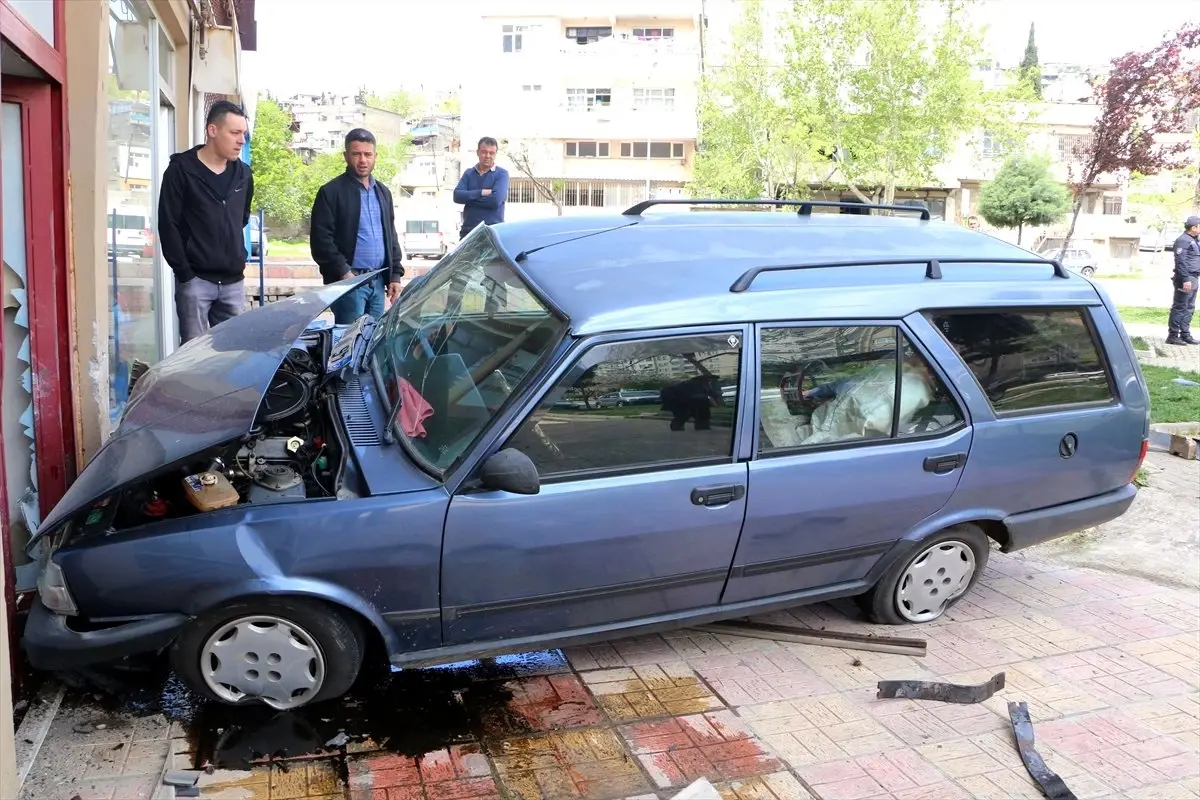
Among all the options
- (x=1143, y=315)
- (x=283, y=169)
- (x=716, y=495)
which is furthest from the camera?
(x=283, y=169)

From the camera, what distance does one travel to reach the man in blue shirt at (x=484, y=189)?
8.81 metres

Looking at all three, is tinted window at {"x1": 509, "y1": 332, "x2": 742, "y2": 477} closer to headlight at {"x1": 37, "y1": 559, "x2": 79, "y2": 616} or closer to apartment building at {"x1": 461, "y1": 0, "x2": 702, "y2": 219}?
headlight at {"x1": 37, "y1": 559, "x2": 79, "y2": 616}

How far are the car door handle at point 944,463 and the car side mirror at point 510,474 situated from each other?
5.71 feet

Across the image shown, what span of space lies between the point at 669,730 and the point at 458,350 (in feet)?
5.31

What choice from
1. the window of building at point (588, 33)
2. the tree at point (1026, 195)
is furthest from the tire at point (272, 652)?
the window of building at point (588, 33)

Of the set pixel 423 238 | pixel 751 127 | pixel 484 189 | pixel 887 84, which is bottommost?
pixel 484 189

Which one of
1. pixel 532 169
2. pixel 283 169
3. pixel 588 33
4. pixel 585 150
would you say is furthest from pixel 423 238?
pixel 588 33

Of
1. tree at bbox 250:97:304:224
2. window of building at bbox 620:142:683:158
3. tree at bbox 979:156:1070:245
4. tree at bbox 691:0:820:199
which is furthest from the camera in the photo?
tree at bbox 250:97:304:224

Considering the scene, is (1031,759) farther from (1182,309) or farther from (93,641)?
(1182,309)

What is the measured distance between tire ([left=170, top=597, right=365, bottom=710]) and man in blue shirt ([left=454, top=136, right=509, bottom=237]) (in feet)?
19.9

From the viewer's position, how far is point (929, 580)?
4.32 m

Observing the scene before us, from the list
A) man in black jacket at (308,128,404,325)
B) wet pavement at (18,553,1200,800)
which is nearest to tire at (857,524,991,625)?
wet pavement at (18,553,1200,800)

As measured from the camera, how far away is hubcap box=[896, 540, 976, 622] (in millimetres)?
4266

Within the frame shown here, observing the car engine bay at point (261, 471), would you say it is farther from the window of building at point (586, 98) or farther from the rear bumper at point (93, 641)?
the window of building at point (586, 98)
